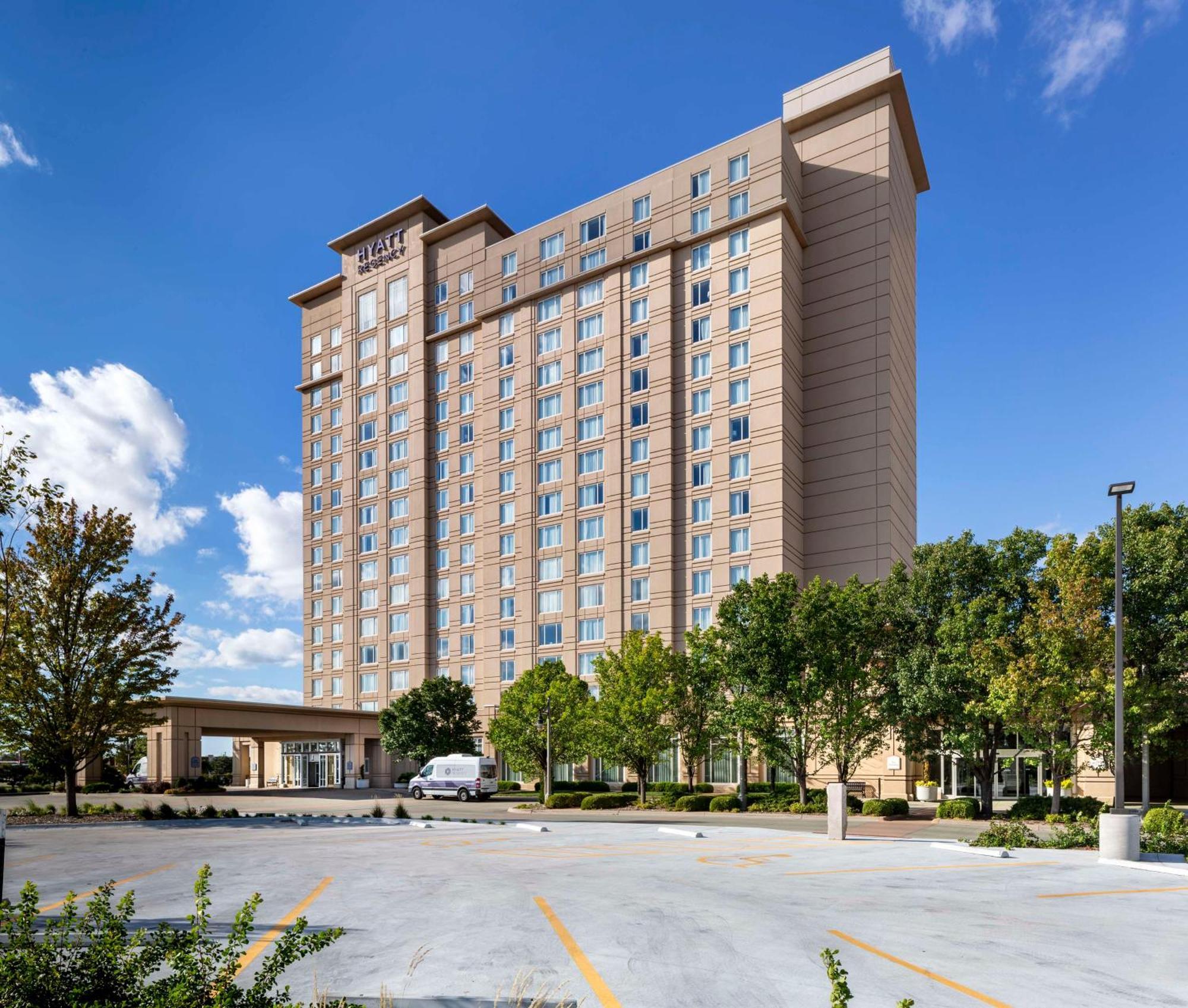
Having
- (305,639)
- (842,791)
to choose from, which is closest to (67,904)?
(842,791)

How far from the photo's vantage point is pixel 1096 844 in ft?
74.7

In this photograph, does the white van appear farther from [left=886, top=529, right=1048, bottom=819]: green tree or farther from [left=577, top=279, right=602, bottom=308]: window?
[left=577, top=279, right=602, bottom=308]: window

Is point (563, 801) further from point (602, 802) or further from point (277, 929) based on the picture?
point (277, 929)

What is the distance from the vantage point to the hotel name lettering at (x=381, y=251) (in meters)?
84.9

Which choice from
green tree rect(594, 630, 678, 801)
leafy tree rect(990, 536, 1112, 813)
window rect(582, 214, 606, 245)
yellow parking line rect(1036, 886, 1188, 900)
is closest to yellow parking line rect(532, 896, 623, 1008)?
yellow parking line rect(1036, 886, 1188, 900)

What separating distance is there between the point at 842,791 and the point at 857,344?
42.3 metres

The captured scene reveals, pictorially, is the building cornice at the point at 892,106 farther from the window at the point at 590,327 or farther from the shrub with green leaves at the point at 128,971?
the shrub with green leaves at the point at 128,971

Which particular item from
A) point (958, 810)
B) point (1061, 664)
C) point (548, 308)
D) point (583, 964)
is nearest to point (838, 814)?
point (958, 810)

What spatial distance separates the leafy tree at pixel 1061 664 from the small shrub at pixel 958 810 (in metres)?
2.96

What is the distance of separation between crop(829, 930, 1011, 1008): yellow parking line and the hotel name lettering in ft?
267

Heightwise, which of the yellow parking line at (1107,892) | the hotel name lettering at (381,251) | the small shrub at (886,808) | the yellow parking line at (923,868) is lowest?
the small shrub at (886,808)

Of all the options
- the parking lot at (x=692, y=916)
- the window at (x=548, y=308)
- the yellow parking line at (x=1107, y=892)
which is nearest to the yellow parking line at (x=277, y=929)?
the parking lot at (x=692, y=916)

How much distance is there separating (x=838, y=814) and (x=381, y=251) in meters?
74.1

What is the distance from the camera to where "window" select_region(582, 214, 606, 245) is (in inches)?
2726
